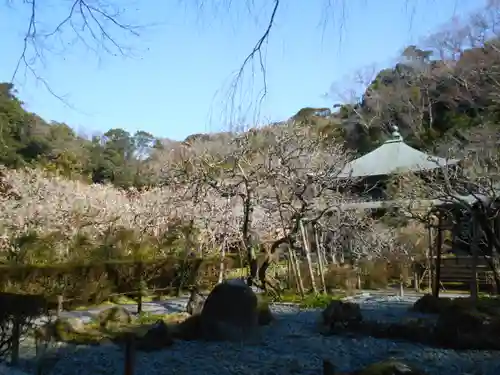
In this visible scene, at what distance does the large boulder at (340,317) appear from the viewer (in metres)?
6.97

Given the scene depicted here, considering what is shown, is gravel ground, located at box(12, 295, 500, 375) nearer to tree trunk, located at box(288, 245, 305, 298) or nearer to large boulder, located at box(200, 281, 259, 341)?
large boulder, located at box(200, 281, 259, 341)

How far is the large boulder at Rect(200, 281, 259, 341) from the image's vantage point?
→ 642cm

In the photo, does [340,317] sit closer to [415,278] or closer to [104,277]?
[104,277]

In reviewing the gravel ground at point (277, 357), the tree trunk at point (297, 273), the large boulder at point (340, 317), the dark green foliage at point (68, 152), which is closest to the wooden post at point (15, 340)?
the gravel ground at point (277, 357)

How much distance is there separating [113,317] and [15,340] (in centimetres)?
278

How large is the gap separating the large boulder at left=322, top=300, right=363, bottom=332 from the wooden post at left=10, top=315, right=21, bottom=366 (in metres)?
3.78

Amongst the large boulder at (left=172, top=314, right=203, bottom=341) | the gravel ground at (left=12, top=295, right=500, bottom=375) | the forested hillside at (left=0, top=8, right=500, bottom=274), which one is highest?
the forested hillside at (left=0, top=8, right=500, bottom=274)

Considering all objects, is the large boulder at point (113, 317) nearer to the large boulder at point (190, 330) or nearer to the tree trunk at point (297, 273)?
the large boulder at point (190, 330)

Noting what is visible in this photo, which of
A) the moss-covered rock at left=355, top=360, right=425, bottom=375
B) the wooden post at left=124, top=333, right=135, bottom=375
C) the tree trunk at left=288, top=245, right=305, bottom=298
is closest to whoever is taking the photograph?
the wooden post at left=124, top=333, right=135, bottom=375

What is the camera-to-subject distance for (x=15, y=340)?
4824 millimetres

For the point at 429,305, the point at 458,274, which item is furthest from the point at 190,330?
the point at 458,274

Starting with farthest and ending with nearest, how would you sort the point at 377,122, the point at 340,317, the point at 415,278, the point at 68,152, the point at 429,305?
the point at 377,122 → the point at 68,152 → the point at 415,278 → the point at 429,305 → the point at 340,317

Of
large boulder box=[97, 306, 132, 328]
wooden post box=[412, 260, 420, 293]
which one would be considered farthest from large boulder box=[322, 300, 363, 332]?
wooden post box=[412, 260, 420, 293]

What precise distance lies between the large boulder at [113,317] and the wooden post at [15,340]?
2.31 metres
